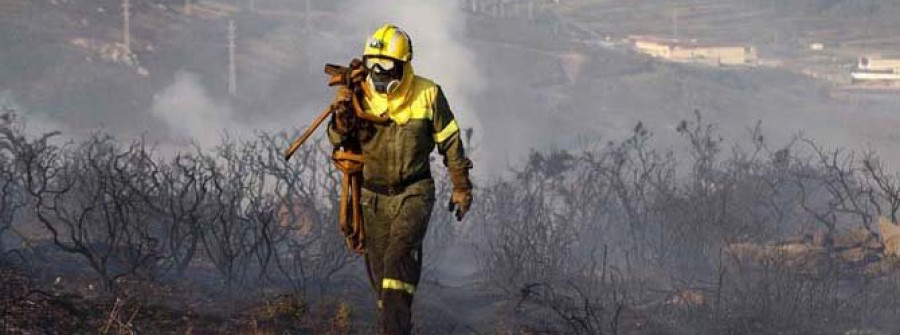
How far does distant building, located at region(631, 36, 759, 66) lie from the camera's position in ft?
157

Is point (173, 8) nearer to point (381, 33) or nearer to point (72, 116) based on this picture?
point (72, 116)

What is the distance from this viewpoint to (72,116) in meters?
29.0

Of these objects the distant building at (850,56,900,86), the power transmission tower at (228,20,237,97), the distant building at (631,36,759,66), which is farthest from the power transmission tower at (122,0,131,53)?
the distant building at (850,56,900,86)

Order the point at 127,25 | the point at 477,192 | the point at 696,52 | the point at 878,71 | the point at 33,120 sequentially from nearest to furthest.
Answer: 1. the point at 477,192
2. the point at 33,120
3. the point at 127,25
4. the point at 878,71
5. the point at 696,52

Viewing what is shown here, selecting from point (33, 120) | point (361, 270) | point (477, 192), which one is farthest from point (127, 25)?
point (361, 270)

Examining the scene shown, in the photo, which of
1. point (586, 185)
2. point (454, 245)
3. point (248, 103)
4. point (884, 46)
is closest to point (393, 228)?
point (586, 185)

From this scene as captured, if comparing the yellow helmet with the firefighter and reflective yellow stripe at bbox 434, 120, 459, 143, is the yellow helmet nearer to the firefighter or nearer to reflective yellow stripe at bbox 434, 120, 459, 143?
the firefighter

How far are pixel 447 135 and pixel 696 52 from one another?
45.6m

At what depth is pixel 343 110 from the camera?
18.8ft

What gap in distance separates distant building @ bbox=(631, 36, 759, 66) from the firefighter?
41185 mm

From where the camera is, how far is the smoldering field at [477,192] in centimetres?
923

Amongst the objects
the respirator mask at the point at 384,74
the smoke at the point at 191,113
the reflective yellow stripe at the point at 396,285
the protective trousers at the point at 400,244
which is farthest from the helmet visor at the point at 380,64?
the smoke at the point at 191,113

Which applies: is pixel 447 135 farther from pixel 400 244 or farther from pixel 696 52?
pixel 696 52

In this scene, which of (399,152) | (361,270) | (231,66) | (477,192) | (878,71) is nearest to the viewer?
(399,152)
